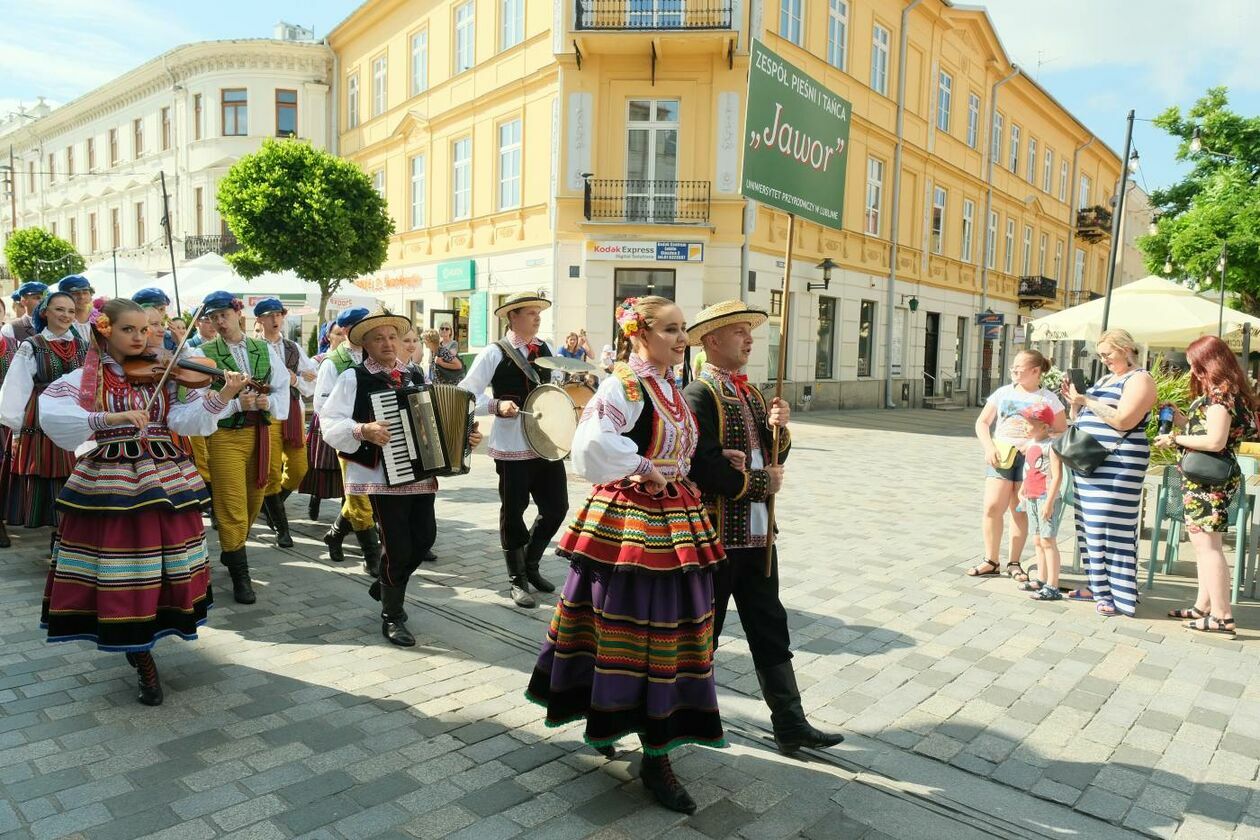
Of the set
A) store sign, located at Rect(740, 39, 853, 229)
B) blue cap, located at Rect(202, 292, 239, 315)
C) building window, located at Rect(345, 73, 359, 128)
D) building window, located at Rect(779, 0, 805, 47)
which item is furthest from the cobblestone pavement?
building window, located at Rect(345, 73, 359, 128)

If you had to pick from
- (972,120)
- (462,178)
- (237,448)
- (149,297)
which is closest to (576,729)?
(237,448)

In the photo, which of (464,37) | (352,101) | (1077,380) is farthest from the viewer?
(352,101)

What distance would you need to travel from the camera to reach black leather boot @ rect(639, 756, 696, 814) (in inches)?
119

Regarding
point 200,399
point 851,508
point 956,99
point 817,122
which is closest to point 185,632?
point 200,399

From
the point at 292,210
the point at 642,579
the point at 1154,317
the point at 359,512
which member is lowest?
the point at 359,512

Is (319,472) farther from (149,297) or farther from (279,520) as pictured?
(149,297)

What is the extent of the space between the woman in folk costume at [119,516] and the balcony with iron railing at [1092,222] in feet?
140

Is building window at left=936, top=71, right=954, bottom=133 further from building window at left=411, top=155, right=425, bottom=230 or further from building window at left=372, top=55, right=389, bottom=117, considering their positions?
building window at left=372, top=55, right=389, bottom=117

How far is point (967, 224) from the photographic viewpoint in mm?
29344

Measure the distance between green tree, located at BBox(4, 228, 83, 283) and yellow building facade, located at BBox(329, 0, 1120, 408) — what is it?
17.1 m

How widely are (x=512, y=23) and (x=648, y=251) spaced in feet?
24.5

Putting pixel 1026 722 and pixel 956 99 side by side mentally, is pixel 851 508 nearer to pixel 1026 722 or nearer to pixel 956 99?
pixel 1026 722

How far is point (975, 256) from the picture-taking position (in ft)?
98.7

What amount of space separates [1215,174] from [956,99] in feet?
26.2
